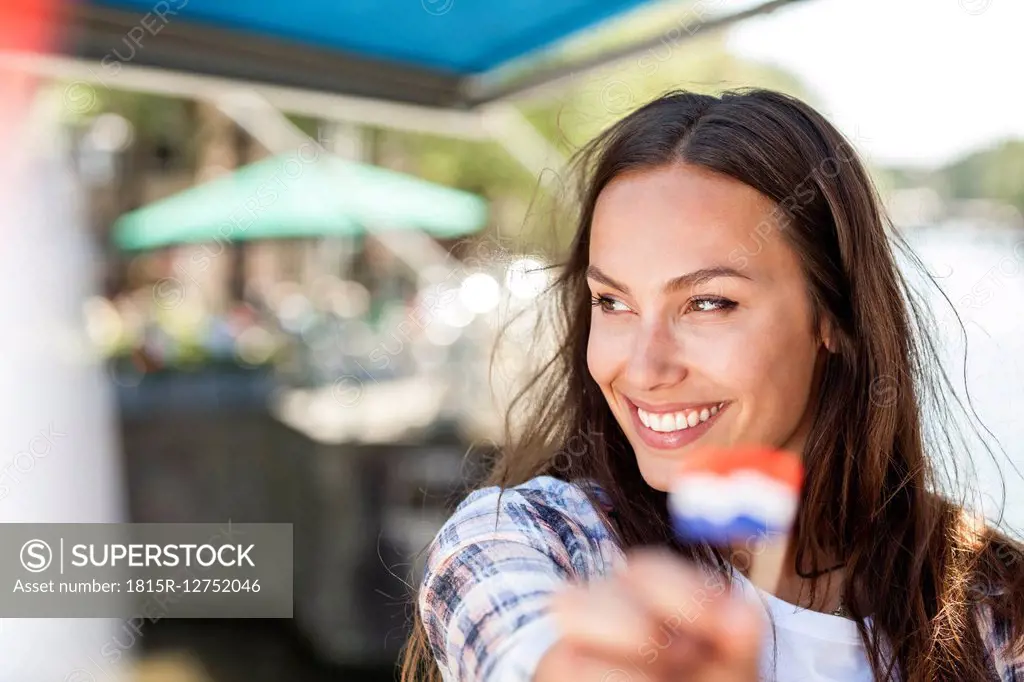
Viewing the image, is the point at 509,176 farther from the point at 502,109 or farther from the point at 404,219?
the point at 502,109

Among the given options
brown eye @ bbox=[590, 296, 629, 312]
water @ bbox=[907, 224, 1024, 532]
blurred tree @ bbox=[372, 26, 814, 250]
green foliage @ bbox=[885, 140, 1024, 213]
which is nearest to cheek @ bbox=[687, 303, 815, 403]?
brown eye @ bbox=[590, 296, 629, 312]

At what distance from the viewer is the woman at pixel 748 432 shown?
1.15m

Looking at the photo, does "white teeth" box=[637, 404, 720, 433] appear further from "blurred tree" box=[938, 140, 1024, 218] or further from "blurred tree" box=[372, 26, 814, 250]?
"blurred tree" box=[938, 140, 1024, 218]

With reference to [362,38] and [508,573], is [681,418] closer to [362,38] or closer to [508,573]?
[508,573]

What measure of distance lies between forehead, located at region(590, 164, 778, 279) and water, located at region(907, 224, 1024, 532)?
0.81 meters

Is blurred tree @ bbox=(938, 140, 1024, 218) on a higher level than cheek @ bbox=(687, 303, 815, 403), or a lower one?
higher

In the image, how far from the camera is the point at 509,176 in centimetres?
1584

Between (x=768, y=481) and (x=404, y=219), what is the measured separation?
18.8 ft

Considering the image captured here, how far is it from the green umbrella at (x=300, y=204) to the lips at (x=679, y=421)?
5664 mm

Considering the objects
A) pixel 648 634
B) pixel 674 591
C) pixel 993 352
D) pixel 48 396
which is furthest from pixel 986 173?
pixel 648 634

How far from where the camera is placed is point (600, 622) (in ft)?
3.18

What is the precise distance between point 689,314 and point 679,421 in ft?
0.48

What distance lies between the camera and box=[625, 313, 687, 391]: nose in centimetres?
125

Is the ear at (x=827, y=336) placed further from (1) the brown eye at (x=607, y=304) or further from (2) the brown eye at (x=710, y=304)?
(1) the brown eye at (x=607, y=304)
